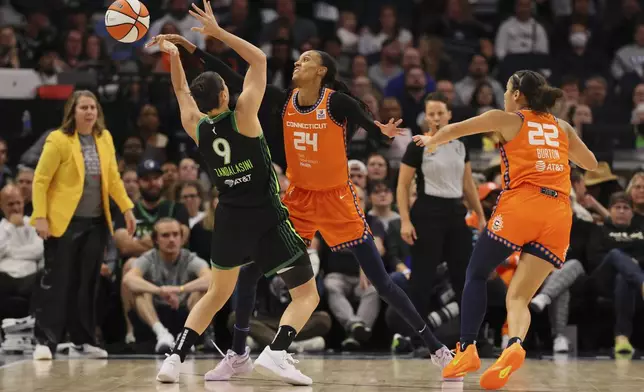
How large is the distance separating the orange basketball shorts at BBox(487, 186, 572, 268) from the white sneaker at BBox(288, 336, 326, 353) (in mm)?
3125

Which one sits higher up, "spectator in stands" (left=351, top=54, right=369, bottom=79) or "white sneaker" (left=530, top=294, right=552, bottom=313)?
"spectator in stands" (left=351, top=54, right=369, bottom=79)

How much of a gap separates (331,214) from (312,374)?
1099 mm

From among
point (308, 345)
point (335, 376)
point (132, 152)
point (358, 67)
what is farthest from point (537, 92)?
point (358, 67)

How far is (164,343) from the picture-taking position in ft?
28.9

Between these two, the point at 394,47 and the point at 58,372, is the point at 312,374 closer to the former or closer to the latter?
the point at 58,372

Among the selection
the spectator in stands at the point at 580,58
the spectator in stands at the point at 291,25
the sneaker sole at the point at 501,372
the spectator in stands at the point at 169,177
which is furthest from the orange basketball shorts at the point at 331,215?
the spectator in stands at the point at 580,58

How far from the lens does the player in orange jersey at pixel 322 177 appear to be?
22.3ft

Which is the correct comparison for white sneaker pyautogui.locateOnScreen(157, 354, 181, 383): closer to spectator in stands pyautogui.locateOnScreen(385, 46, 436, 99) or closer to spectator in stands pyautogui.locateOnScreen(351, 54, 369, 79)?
spectator in stands pyautogui.locateOnScreen(385, 46, 436, 99)

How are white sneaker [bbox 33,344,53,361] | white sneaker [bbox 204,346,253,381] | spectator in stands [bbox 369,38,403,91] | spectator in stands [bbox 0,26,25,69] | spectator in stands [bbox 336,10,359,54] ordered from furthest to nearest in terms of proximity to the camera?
1. spectator in stands [bbox 336,10,359,54]
2. spectator in stands [bbox 369,38,403,91]
3. spectator in stands [bbox 0,26,25,69]
4. white sneaker [bbox 33,344,53,361]
5. white sneaker [bbox 204,346,253,381]

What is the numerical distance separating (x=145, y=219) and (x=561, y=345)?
13.3 ft

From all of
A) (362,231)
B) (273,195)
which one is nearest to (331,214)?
(362,231)

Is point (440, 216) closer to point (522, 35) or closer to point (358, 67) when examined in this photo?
point (358, 67)

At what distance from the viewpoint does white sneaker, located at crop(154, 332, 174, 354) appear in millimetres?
8766

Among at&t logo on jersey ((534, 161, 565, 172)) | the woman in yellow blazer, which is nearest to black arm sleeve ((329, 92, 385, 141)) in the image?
at&t logo on jersey ((534, 161, 565, 172))
